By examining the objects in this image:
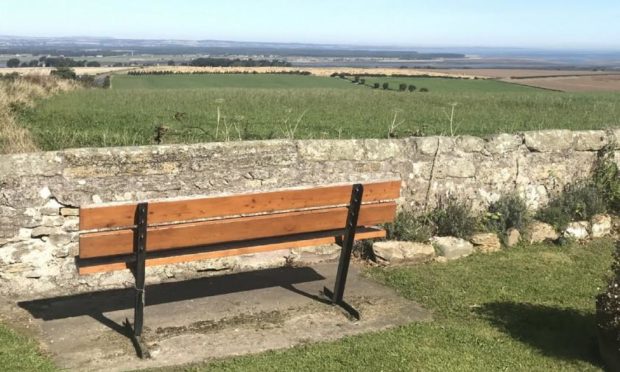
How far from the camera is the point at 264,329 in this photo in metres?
4.75

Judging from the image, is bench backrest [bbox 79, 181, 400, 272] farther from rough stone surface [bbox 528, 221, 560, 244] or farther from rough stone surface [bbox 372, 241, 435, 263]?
rough stone surface [bbox 528, 221, 560, 244]

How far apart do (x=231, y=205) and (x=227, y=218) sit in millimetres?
199

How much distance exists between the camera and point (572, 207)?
7.87 m

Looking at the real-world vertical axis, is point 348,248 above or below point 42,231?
above

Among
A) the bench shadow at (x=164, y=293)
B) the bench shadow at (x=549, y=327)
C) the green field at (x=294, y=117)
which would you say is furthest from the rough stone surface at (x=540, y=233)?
the bench shadow at (x=164, y=293)

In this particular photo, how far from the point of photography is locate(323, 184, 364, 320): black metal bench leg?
489 cm

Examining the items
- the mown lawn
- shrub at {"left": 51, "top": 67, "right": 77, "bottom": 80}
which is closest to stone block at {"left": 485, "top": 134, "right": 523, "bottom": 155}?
the mown lawn

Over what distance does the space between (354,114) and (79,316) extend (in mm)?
15461

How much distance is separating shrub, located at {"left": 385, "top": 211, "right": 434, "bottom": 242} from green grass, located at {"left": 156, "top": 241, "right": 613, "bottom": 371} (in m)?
0.43

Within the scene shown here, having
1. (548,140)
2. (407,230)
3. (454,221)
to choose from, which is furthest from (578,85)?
(407,230)

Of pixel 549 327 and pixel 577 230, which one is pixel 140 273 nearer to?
pixel 549 327

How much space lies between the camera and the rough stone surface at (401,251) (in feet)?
21.1

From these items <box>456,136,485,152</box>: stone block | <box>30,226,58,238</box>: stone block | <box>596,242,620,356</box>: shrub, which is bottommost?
<box>30,226,58,238</box>: stone block

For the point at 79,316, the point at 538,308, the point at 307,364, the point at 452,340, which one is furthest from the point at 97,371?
the point at 538,308
